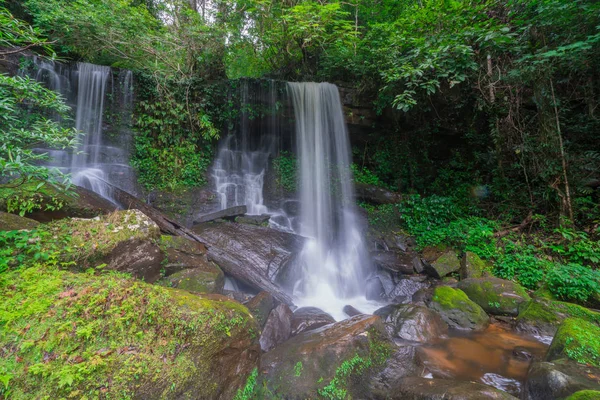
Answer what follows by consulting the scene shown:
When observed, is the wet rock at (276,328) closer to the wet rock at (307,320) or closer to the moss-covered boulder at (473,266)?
the wet rock at (307,320)

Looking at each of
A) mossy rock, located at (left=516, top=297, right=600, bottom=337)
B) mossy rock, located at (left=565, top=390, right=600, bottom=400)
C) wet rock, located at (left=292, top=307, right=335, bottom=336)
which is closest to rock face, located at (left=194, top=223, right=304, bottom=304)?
wet rock, located at (left=292, top=307, right=335, bottom=336)

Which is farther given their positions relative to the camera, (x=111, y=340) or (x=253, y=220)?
(x=253, y=220)

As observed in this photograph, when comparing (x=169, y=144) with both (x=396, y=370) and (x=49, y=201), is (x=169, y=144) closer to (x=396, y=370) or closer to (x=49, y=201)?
(x=49, y=201)

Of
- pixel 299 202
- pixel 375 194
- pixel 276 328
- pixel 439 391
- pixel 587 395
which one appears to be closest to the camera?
pixel 587 395

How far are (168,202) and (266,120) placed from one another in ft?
17.0

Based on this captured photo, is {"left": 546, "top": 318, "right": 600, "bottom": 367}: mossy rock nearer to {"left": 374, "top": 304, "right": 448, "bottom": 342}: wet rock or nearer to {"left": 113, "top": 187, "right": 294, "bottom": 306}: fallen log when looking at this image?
{"left": 374, "top": 304, "right": 448, "bottom": 342}: wet rock

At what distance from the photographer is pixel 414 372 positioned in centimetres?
328

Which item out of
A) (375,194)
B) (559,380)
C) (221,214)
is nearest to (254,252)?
(221,214)

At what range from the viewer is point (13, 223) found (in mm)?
3068

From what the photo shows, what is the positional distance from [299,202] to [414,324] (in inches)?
235

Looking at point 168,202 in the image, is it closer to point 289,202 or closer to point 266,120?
point 289,202

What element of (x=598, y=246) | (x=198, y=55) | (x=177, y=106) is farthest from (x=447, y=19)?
(x=177, y=106)

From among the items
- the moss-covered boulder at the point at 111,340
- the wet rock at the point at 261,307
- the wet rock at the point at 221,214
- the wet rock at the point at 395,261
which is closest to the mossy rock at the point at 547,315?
the wet rock at the point at 395,261

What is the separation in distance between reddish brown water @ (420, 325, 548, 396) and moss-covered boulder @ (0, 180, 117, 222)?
5.37 m
